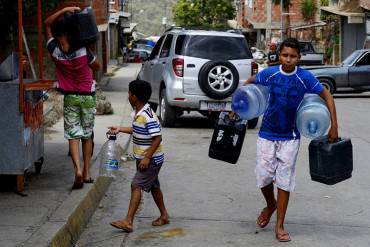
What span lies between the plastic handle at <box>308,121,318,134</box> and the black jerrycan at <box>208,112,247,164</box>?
0.63 metres

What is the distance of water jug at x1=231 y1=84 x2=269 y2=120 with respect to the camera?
6.66 meters

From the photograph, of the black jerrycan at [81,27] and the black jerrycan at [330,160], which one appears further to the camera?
the black jerrycan at [81,27]

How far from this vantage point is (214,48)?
1469 cm

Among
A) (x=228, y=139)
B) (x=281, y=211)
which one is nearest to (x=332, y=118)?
(x=281, y=211)

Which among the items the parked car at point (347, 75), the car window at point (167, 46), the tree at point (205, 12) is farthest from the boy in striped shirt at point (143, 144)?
the tree at point (205, 12)

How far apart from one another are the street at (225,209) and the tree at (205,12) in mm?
56311

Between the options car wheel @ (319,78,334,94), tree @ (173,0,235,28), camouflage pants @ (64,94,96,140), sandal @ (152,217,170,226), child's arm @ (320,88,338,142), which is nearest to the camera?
child's arm @ (320,88,338,142)

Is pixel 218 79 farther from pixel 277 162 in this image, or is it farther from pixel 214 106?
pixel 277 162

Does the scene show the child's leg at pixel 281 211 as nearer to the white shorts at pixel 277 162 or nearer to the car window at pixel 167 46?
the white shorts at pixel 277 162

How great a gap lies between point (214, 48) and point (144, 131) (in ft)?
27.2

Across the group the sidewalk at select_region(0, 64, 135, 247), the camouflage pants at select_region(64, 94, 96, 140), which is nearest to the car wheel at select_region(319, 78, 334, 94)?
the sidewalk at select_region(0, 64, 135, 247)

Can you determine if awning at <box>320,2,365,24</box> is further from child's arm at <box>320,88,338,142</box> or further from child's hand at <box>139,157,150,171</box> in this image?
child's hand at <box>139,157,150,171</box>

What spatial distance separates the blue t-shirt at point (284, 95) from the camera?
21.4ft

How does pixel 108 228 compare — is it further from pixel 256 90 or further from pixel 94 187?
pixel 256 90
